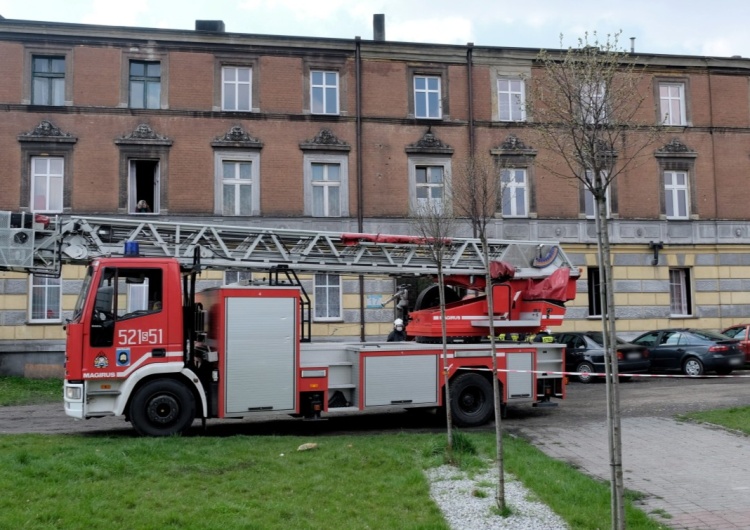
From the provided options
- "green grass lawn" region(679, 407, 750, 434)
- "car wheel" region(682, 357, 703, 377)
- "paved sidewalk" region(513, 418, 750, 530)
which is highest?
"car wheel" region(682, 357, 703, 377)

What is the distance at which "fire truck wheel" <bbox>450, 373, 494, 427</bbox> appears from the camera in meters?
13.5

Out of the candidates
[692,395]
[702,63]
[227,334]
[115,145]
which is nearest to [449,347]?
[227,334]

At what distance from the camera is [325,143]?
25.5m

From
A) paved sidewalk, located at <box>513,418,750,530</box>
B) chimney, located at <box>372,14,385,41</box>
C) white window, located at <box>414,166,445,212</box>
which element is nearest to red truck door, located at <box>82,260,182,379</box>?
paved sidewalk, located at <box>513,418,750,530</box>

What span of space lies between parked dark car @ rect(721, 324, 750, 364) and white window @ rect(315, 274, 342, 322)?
1257cm

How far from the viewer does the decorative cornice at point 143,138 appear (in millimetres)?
24219

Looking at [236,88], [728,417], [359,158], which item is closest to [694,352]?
[728,417]

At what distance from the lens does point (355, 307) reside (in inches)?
987

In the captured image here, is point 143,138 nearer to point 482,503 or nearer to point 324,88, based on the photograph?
point 324,88

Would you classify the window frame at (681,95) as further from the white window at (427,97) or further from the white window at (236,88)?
the white window at (236,88)

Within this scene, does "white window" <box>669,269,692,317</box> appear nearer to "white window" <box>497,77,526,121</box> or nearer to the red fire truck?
"white window" <box>497,77,526,121</box>

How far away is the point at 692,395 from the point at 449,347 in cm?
722

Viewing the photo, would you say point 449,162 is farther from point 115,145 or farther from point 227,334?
point 227,334

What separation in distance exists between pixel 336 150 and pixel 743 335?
14.6 metres
